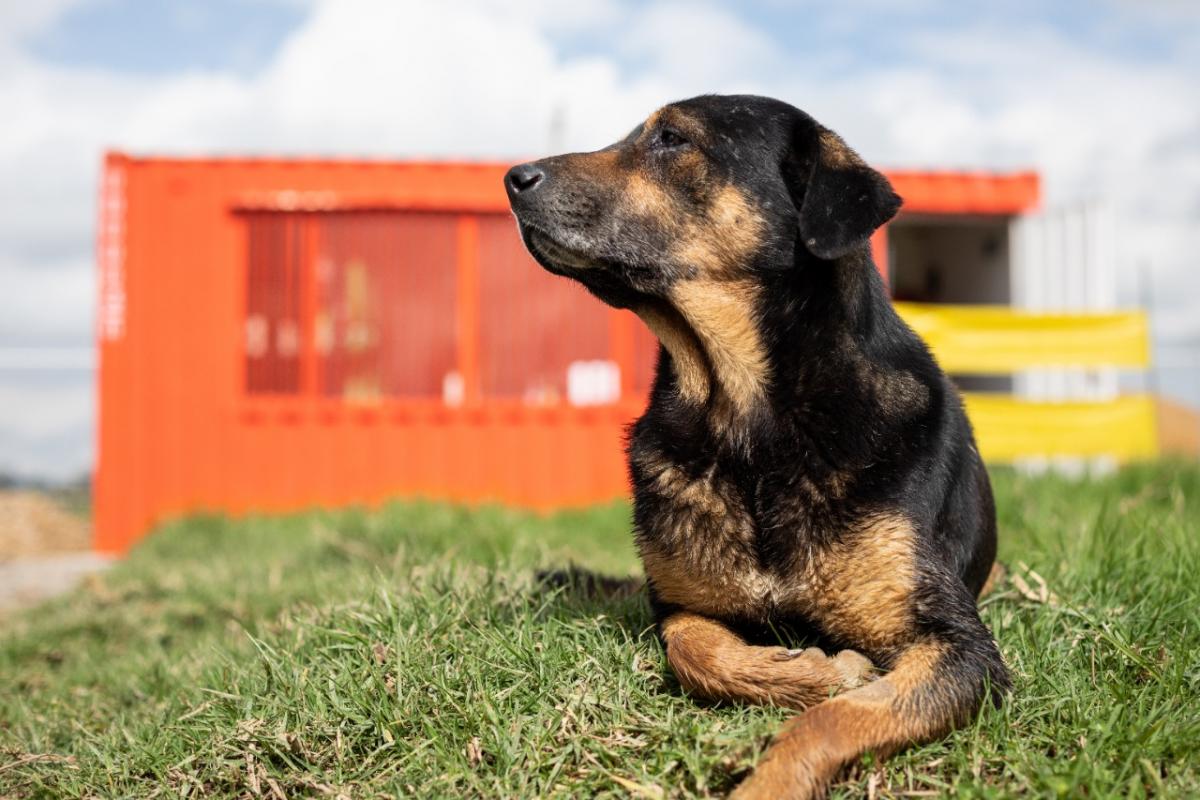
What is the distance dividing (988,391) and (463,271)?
26.7 feet

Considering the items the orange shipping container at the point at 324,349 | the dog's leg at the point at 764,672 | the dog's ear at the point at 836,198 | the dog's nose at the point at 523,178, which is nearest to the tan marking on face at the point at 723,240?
the dog's ear at the point at 836,198

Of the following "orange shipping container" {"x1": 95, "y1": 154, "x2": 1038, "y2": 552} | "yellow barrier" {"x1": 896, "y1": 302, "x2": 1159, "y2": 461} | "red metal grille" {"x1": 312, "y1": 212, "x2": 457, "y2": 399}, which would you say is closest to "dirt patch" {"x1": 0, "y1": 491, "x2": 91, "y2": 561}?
"orange shipping container" {"x1": 95, "y1": 154, "x2": 1038, "y2": 552}

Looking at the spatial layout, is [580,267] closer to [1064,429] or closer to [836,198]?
[836,198]

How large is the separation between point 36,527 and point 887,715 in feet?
45.0

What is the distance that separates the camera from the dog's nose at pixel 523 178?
3.32m

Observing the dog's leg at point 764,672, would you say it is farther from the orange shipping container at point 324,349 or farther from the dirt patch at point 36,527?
the dirt patch at point 36,527

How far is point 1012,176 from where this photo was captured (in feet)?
43.1

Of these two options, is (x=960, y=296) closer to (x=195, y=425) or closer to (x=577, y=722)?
(x=195, y=425)

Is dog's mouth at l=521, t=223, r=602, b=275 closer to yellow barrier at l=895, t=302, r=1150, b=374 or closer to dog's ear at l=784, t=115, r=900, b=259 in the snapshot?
dog's ear at l=784, t=115, r=900, b=259

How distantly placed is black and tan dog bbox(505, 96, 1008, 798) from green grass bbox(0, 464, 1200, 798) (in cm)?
22

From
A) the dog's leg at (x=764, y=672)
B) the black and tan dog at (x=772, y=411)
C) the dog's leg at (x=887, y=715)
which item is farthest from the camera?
the black and tan dog at (x=772, y=411)

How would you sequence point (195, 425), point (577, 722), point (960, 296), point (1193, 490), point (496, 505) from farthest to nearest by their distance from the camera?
point (960, 296), point (195, 425), point (496, 505), point (1193, 490), point (577, 722)

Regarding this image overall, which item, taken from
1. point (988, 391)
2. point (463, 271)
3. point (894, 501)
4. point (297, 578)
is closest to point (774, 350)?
point (894, 501)

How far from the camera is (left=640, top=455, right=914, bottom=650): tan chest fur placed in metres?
3.05
